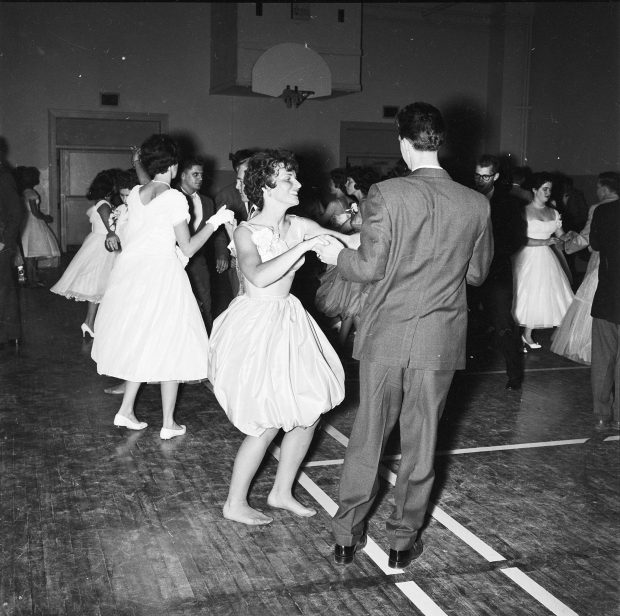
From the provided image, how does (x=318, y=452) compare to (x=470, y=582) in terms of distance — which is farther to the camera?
(x=318, y=452)

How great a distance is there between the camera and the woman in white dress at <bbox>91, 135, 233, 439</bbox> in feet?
13.5

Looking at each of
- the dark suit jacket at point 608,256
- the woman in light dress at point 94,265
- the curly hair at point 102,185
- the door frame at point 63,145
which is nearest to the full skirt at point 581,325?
the dark suit jacket at point 608,256

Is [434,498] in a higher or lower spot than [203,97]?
lower

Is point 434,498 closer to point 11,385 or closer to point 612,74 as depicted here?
point 11,385

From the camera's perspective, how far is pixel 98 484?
3.59 m

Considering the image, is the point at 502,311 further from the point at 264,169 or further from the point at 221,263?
the point at 264,169

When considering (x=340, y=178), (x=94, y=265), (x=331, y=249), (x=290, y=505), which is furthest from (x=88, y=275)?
(x=331, y=249)

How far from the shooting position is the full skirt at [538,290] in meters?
6.80

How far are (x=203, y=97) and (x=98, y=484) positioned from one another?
10.4m

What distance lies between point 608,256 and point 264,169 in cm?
219

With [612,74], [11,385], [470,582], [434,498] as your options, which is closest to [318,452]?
[434,498]

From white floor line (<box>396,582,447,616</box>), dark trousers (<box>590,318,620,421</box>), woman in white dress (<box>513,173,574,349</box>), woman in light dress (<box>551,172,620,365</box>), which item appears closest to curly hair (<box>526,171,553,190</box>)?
woman in white dress (<box>513,173,574,349</box>)

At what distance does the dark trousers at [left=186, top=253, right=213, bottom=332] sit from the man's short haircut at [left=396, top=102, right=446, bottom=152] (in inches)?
124

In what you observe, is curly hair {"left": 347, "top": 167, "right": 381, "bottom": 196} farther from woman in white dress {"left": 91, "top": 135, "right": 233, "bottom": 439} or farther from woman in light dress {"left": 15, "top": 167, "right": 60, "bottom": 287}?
woman in light dress {"left": 15, "top": 167, "right": 60, "bottom": 287}
